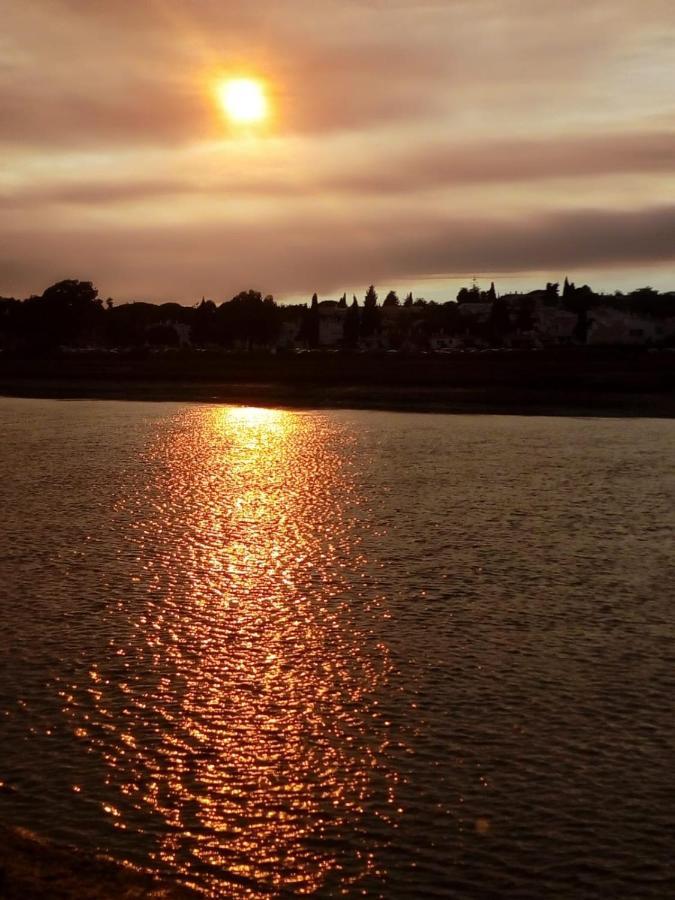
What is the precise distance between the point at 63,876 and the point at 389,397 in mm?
90135

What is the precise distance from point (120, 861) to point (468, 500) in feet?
87.9

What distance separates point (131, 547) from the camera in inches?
1093

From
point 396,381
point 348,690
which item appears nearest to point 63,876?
point 348,690

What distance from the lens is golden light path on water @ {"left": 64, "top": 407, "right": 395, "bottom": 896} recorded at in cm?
1151

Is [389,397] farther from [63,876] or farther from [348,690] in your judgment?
[63,876]

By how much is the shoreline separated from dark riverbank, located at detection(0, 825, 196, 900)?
245 feet

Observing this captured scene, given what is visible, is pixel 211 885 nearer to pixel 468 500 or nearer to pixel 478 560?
pixel 478 560

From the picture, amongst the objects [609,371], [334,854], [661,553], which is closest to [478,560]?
[661,553]

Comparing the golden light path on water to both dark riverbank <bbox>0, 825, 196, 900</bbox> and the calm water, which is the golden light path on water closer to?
the calm water

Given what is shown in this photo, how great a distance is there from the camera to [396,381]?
115 metres

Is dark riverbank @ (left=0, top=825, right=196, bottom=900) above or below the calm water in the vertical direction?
above

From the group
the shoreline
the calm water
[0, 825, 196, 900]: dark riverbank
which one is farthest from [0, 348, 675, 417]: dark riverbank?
[0, 825, 196, 900]: dark riverbank

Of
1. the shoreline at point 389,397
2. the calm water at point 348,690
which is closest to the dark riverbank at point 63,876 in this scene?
the calm water at point 348,690

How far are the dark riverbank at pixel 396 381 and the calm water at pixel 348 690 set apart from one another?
57.1 meters
